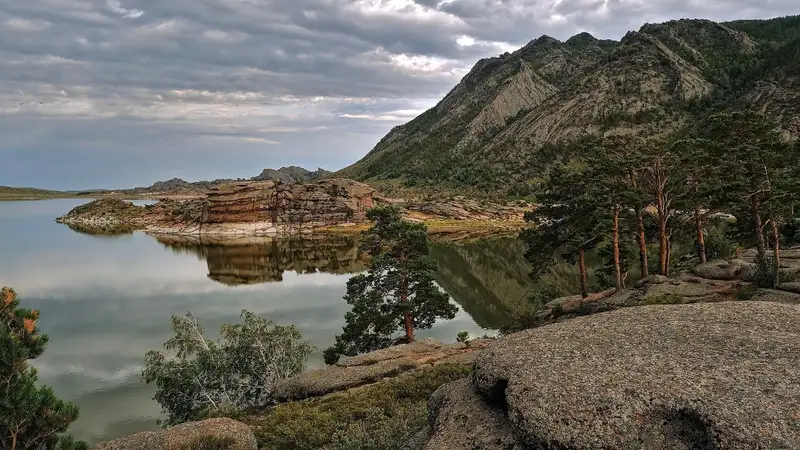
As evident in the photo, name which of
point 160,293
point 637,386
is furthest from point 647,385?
point 160,293

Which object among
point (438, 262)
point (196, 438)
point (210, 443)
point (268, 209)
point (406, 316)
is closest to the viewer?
point (210, 443)

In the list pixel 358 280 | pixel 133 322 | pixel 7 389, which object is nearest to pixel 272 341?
pixel 358 280

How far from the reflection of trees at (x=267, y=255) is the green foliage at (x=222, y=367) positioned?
5072cm

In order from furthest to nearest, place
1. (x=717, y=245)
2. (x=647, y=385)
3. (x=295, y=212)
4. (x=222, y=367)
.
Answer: (x=295, y=212) < (x=717, y=245) < (x=222, y=367) < (x=647, y=385)

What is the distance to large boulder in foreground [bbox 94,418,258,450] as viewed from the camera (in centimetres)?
1659

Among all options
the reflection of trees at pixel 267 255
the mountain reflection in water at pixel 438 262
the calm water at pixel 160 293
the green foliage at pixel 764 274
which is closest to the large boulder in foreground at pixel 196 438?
the calm water at pixel 160 293

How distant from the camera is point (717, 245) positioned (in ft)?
167

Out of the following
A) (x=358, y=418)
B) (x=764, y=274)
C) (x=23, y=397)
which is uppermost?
(x=23, y=397)

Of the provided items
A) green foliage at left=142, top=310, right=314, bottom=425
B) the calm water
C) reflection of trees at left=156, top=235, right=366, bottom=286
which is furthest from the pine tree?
reflection of trees at left=156, top=235, right=366, bottom=286

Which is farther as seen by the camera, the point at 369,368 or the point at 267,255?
the point at 267,255

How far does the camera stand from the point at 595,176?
35.3 m

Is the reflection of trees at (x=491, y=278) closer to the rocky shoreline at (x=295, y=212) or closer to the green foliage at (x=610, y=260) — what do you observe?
the green foliage at (x=610, y=260)

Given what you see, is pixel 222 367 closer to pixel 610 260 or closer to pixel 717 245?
pixel 610 260

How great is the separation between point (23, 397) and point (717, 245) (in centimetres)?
5665
